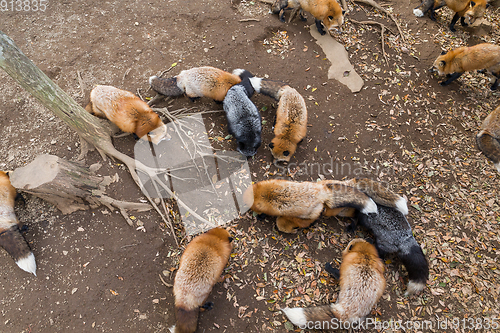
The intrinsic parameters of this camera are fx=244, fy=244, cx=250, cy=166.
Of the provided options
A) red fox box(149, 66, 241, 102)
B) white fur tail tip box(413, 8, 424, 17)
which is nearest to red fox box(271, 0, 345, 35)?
white fur tail tip box(413, 8, 424, 17)

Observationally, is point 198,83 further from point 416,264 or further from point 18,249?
point 416,264

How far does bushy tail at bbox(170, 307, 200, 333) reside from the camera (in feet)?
12.4

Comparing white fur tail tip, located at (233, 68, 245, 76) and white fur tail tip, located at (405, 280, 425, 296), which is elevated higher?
white fur tail tip, located at (233, 68, 245, 76)

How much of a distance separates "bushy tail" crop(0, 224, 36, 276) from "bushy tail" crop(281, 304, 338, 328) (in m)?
4.42

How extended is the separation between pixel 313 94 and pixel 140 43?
16.6 feet

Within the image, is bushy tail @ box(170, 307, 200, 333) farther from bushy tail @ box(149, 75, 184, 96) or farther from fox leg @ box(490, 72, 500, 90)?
fox leg @ box(490, 72, 500, 90)

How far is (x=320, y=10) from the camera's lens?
278 inches

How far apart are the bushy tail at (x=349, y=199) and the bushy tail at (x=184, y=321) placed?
3.00 meters

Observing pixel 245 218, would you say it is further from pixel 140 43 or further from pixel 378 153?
pixel 140 43

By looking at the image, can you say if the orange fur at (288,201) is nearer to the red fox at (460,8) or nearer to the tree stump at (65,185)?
the tree stump at (65,185)

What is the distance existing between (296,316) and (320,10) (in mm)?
7721

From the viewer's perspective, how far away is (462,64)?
21.4 ft

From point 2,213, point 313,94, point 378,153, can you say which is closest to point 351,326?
point 378,153

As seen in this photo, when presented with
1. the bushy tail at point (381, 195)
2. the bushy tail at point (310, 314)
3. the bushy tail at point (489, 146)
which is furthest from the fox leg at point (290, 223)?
the bushy tail at point (489, 146)
